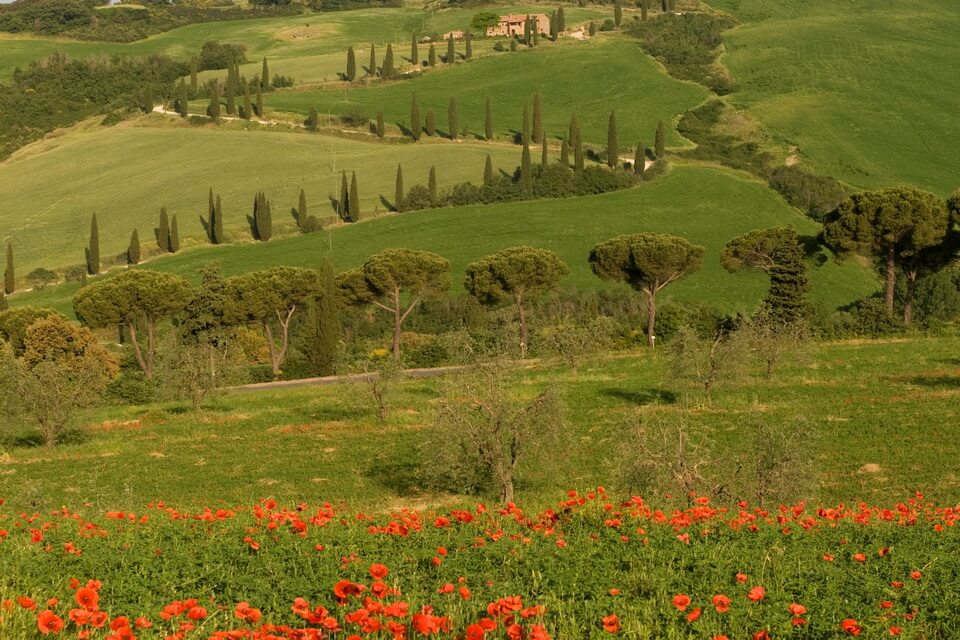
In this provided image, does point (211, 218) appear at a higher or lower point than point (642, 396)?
lower

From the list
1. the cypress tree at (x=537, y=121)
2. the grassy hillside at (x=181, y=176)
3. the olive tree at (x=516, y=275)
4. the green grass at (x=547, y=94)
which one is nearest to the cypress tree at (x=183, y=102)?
the grassy hillside at (x=181, y=176)

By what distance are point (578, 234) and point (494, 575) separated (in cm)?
10451

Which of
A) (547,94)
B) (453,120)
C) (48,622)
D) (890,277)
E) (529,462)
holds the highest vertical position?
(48,622)

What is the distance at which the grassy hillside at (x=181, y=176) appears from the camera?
131 meters

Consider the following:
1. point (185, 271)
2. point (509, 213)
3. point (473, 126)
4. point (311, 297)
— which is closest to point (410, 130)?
point (473, 126)

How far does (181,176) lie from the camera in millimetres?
148750

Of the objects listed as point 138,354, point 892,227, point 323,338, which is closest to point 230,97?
point 138,354

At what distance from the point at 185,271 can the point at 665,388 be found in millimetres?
76481

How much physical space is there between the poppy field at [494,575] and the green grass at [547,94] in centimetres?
14709

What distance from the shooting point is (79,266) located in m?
115

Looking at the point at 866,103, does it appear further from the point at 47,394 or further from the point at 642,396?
the point at 47,394

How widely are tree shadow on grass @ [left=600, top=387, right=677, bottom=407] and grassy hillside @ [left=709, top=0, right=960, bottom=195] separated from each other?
99699 mm

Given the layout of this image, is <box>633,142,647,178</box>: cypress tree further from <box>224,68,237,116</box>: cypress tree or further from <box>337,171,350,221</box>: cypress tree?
<box>224,68,237,116</box>: cypress tree

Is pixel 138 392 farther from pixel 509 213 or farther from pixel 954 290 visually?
pixel 954 290
